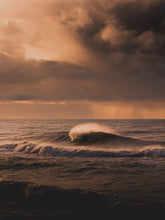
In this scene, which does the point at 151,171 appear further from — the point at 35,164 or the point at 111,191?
the point at 35,164

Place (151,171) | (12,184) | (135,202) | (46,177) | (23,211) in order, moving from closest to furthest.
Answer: (23,211) → (135,202) → (12,184) → (46,177) → (151,171)

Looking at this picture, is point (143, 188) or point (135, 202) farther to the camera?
point (143, 188)

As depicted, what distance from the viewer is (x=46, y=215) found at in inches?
138

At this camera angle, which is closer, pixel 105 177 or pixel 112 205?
pixel 112 205

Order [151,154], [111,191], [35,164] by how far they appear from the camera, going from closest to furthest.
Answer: [111,191]
[35,164]
[151,154]

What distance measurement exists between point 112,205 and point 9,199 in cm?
263

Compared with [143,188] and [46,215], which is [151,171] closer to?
[143,188]

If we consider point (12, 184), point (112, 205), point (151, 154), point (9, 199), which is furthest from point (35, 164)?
point (151, 154)

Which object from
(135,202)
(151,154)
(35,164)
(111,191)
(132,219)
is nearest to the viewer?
(132,219)

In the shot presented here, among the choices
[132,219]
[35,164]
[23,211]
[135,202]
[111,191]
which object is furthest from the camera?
[35,164]

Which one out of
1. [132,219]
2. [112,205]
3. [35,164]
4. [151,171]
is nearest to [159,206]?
[132,219]

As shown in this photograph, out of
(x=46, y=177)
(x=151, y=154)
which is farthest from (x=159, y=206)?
(x=151, y=154)

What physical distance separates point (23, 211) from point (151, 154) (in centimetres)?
839

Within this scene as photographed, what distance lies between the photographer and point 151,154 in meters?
9.91
